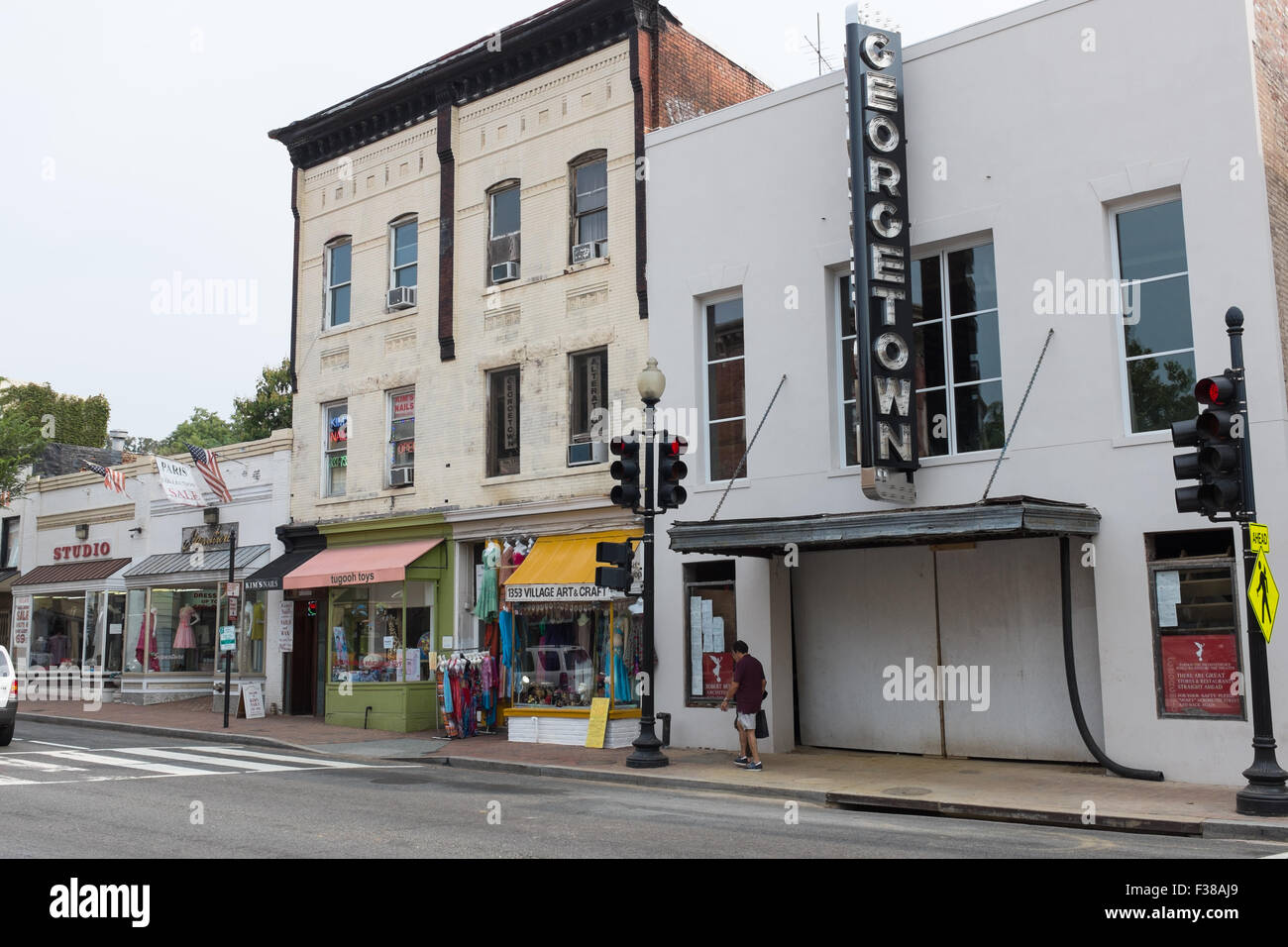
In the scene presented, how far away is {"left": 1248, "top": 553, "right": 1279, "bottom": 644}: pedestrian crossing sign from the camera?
36.2 feet

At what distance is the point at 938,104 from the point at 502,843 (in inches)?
460

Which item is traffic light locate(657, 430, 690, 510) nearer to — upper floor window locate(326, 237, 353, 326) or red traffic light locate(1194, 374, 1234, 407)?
red traffic light locate(1194, 374, 1234, 407)

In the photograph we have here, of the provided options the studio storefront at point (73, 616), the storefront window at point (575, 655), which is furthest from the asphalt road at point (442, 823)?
the studio storefront at point (73, 616)

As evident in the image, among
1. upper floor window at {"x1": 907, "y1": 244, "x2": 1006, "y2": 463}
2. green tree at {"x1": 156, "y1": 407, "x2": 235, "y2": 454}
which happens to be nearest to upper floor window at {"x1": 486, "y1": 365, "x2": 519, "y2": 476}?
upper floor window at {"x1": 907, "y1": 244, "x2": 1006, "y2": 463}

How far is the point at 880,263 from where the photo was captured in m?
15.4

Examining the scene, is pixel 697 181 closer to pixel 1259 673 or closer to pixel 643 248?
pixel 643 248

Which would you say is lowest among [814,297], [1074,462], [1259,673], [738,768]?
A: [738,768]

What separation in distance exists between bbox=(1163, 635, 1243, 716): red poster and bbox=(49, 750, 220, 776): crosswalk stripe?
11.5m

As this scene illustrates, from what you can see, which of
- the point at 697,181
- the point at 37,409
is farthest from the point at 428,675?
the point at 37,409

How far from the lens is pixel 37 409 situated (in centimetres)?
4612

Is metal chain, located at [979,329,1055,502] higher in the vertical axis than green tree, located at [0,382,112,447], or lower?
lower

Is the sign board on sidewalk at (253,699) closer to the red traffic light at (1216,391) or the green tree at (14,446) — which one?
the green tree at (14,446)

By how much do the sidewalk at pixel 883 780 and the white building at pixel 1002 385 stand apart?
696mm
